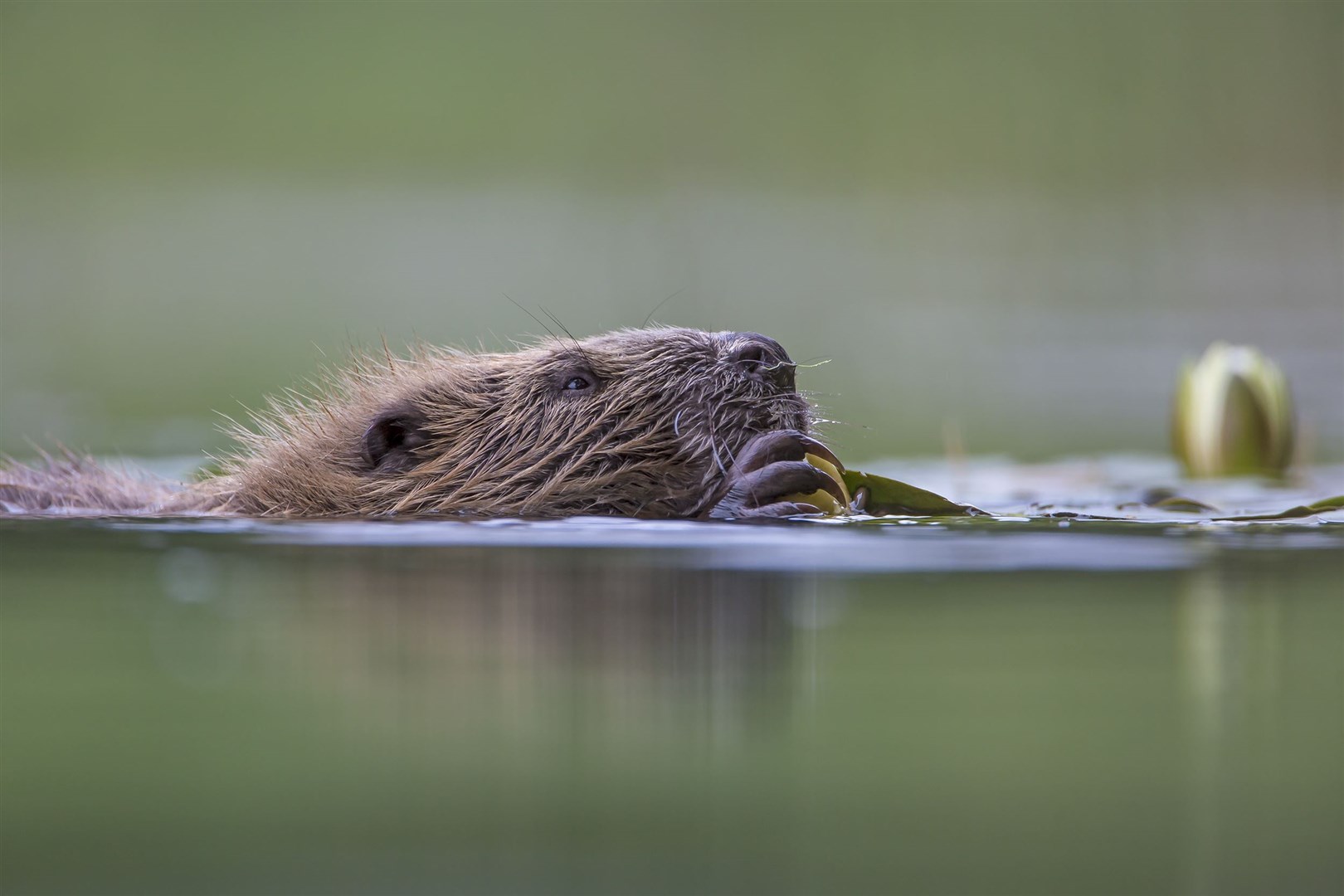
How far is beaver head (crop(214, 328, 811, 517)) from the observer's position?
4.83m

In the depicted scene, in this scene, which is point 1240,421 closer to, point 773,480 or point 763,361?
point 763,361

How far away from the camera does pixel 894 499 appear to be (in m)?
5.16

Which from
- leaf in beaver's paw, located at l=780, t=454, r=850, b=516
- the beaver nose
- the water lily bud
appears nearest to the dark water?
leaf in beaver's paw, located at l=780, t=454, r=850, b=516

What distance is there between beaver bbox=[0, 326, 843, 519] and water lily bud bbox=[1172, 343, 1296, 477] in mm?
3095

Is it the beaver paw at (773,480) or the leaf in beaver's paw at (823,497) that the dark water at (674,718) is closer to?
the beaver paw at (773,480)

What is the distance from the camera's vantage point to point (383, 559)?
14.0 feet

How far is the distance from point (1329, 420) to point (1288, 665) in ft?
26.1

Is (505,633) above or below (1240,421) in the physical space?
below

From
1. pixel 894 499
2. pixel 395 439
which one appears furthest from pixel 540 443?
pixel 894 499

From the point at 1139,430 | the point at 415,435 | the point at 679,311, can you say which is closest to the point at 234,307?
the point at 679,311

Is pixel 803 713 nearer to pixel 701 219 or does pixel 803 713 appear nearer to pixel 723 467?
pixel 723 467

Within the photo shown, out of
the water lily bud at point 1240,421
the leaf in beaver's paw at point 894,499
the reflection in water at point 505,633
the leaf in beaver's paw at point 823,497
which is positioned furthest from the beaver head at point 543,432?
the water lily bud at point 1240,421

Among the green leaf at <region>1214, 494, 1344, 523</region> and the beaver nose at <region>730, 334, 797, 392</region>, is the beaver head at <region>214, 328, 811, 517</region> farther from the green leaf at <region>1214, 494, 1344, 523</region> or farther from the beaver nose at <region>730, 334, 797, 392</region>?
the green leaf at <region>1214, 494, 1344, 523</region>

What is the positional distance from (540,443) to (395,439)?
0.53 metres
